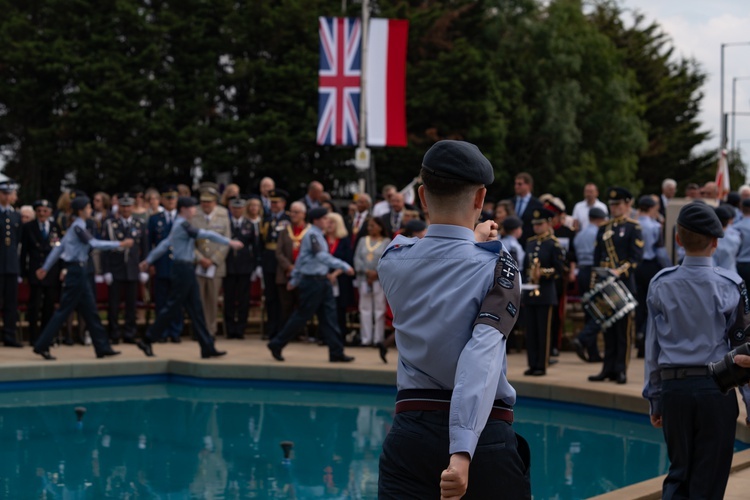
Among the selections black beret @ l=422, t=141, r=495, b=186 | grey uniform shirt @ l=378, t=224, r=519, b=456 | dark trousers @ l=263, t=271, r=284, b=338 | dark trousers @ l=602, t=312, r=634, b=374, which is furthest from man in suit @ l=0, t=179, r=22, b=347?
black beret @ l=422, t=141, r=495, b=186

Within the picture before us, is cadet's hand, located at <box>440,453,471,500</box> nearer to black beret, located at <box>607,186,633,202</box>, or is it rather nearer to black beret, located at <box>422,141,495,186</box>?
black beret, located at <box>422,141,495,186</box>

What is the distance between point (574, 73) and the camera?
170ft

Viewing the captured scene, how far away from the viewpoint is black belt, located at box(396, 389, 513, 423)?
3855 mm

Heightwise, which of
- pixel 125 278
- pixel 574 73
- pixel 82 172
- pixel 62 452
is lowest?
pixel 62 452

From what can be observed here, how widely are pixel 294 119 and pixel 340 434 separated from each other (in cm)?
2800

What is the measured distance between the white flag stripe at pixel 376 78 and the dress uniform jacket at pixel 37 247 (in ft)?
25.0

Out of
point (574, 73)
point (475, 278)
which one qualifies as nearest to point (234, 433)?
point (475, 278)

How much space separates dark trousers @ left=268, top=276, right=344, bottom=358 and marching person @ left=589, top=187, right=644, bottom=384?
3386mm

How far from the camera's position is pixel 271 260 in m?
17.4

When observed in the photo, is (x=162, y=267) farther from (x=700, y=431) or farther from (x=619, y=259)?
(x=700, y=431)

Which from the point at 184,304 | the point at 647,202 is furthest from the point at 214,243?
the point at 647,202

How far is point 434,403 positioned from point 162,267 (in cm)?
1376

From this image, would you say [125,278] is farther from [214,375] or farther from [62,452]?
[62,452]

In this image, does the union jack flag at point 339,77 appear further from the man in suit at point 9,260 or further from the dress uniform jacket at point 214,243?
the man in suit at point 9,260
